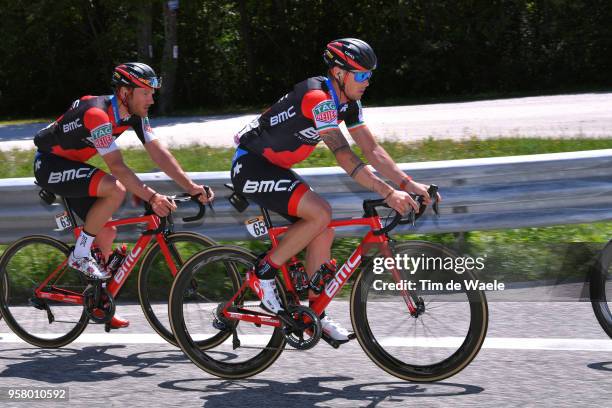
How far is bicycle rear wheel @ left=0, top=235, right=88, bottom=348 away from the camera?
6.32 metres

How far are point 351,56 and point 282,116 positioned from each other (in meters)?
0.53

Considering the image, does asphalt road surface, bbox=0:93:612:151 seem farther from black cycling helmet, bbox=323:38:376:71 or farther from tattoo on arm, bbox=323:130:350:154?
tattoo on arm, bbox=323:130:350:154

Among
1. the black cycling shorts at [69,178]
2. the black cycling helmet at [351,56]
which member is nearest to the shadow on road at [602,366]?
the black cycling helmet at [351,56]

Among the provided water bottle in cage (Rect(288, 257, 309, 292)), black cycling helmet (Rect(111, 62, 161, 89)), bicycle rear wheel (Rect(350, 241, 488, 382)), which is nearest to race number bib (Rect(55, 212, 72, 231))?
black cycling helmet (Rect(111, 62, 161, 89))

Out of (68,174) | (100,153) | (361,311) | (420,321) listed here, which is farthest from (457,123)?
(361,311)

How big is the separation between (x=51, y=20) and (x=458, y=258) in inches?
1150

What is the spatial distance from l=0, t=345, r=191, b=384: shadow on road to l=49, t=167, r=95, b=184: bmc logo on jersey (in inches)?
42.6

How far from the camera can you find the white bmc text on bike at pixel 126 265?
20.5ft

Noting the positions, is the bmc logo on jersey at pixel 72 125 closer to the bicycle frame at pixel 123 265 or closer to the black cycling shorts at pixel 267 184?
the bicycle frame at pixel 123 265

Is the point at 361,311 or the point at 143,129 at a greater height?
the point at 143,129

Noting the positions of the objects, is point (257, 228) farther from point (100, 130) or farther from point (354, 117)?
point (100, 130)

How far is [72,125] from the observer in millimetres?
6180

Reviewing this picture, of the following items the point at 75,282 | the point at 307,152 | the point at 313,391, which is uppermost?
the point at 307,152

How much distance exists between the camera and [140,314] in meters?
6.92
